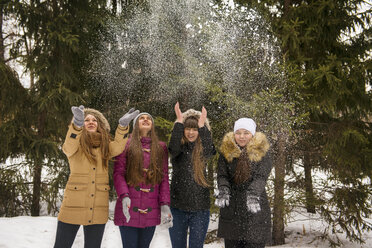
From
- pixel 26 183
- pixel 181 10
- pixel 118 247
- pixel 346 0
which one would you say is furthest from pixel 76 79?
pixel 346 0

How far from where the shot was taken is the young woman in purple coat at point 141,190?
10.5ft

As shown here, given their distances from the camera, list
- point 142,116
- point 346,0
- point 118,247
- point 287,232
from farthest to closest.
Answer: point 287,232, point 346,0, point 118,247, point 142,116

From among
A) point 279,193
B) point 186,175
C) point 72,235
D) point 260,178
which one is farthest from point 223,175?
point 279,193

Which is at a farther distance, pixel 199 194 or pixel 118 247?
pixel 118 247

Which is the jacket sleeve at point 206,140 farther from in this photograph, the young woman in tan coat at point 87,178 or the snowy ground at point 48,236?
the snowy ground at point 48,236

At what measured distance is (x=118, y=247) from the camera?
19.9ft

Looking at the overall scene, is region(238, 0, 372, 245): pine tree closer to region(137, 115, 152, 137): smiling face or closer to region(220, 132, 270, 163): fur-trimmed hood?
region(220, 132, 270, 163): fur-trimmed hood

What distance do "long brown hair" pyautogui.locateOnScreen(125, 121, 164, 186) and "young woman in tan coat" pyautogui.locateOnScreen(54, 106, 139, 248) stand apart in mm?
161

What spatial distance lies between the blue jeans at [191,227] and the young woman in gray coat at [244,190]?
0.34 meters

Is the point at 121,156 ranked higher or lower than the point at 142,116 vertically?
A: lower

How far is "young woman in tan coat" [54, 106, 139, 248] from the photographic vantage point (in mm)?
3039

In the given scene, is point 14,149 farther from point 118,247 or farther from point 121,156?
point 121,156

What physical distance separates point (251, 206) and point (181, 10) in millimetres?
6724

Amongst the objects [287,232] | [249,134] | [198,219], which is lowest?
[287,232]
